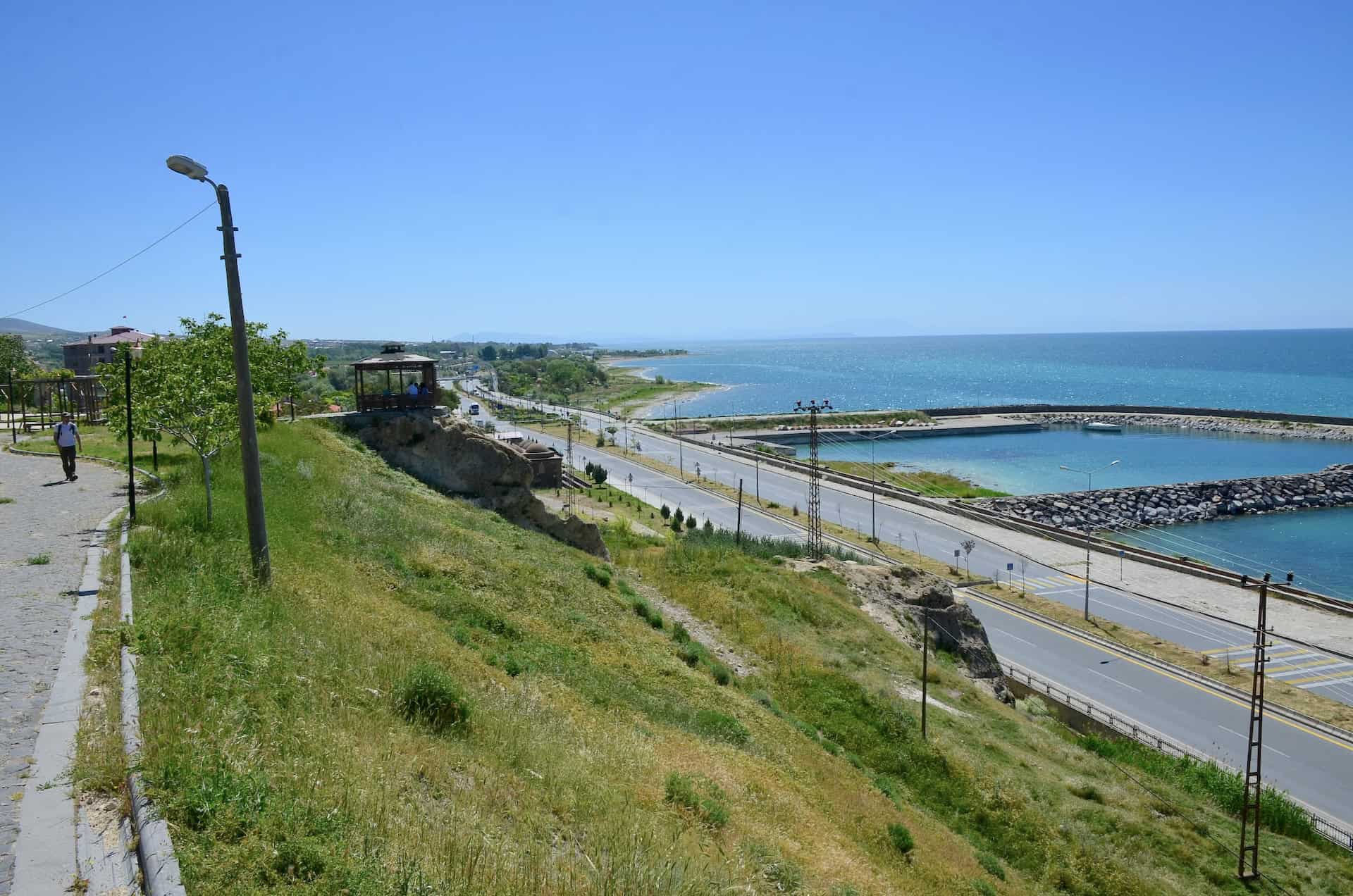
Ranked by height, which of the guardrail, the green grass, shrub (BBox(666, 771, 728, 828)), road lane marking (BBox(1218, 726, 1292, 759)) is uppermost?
shrub (BBox(666, 771, 728, 828))

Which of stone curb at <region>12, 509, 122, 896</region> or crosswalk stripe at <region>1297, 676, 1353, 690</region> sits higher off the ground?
stone curb at <region>12, 509, 122, 896</region>

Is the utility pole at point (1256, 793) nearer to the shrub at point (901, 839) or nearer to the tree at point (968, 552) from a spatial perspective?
the shrub at point (901, 839)

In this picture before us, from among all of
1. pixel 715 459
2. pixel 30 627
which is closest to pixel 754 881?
pixel 30 627

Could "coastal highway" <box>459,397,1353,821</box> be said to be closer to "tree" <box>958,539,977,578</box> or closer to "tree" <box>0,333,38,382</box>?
"tree" <box>958,539,977,578</box>

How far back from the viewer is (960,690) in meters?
25.6

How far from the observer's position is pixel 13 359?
5406 cm

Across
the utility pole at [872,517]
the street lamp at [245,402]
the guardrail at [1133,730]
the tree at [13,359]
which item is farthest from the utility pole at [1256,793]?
the tree at [13,359]

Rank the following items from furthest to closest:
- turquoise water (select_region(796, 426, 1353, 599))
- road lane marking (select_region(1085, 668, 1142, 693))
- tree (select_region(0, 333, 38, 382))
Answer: turquoise water (select_region(796, 426, 1353, 599)) < tree (select_region(0, 333, 38, 382)) < road lane marking (select_region(1085, 668, 1142, 693))

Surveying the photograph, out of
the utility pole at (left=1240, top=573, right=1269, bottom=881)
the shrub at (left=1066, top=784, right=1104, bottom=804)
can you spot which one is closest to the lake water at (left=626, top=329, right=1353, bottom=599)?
the utility pole at (left=1240, top=573, right=1269, bottom=881)

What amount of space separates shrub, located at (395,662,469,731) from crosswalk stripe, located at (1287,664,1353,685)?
39411 mm

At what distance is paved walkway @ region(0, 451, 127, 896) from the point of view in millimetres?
6465

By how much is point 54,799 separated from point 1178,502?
85.2 m

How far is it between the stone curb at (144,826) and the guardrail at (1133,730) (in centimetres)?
2864

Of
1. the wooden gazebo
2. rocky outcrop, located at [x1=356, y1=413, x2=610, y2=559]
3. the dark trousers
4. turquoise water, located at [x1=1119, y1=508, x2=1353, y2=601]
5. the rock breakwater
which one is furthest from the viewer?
the rock breakwater
